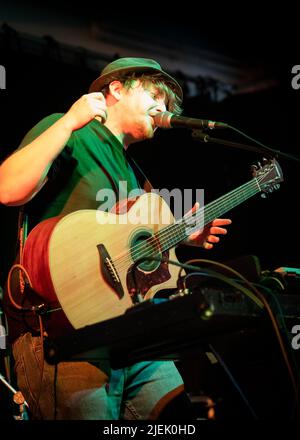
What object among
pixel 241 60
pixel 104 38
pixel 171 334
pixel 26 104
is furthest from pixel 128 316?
pixel 241 60

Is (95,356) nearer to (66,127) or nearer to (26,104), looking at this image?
(66,127)

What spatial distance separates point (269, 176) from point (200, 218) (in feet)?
1.78

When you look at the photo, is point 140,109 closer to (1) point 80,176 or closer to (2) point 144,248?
(1) point 80,176

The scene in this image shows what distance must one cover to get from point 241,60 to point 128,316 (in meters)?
5.50

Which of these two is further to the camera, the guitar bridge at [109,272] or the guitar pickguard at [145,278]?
the guitar pickguard at [145,278]

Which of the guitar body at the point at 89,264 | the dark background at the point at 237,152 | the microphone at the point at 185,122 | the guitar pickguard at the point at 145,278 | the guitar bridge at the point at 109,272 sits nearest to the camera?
the guitar body at the point at 89,264

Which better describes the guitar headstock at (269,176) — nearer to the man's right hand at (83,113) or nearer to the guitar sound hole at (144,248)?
the guitar sound hole at (144,248)

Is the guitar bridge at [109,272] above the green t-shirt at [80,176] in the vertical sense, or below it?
below

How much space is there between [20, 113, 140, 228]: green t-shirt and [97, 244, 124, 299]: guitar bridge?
16.1 inches

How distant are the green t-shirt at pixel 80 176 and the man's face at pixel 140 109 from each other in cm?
21

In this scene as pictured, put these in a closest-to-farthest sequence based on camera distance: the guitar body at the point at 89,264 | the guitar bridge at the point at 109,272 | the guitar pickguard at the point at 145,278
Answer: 1. the guitar body at the point at 89,264
2. the guitar bridge at the point at 109,272
3. the guitar pickguard at the point at 145,278

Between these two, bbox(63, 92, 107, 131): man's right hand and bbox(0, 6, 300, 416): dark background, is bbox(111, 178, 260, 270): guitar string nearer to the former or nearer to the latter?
bbox(63, 92, 107, 131): man's right hand

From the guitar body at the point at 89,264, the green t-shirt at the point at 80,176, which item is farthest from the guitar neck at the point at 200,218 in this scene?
the green t-shirt at the point at 80,176

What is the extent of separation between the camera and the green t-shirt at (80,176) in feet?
8.59
